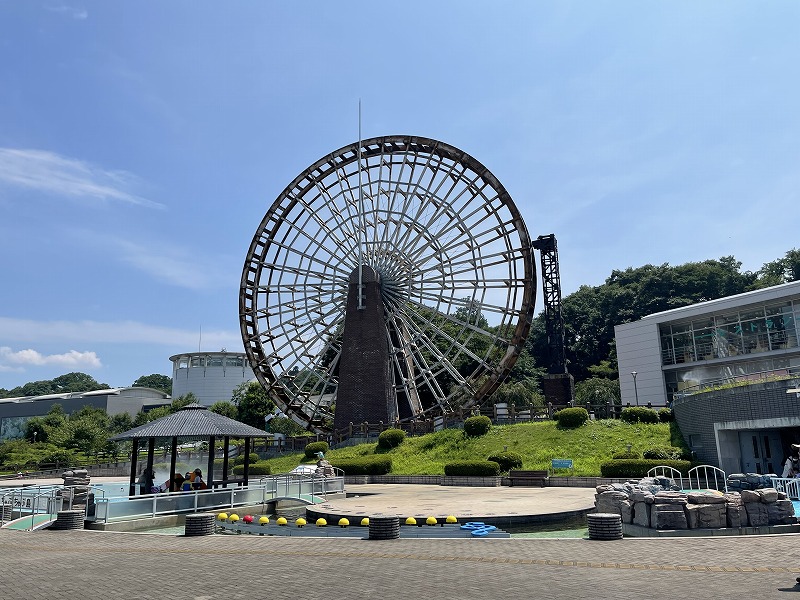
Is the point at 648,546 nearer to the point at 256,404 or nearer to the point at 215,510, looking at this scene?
the point at 215,510

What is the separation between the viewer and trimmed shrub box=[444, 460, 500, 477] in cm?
2528

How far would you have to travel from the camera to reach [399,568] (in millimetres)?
8672

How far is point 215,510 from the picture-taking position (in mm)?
16188

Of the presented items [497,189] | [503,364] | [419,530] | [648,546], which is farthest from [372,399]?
[648,546]

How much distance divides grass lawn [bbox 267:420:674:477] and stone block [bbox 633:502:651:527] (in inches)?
489

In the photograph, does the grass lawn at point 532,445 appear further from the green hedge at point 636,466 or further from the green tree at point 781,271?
the green tree at point 781,271

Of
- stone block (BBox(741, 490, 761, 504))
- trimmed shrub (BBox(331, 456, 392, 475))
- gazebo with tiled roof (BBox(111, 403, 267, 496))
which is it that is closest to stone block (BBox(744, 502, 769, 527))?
stone block (BBox(741, 490, 761, 504))

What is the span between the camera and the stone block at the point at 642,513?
459 inches

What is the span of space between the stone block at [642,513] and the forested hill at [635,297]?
56.1 meters

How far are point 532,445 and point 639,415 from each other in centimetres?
560

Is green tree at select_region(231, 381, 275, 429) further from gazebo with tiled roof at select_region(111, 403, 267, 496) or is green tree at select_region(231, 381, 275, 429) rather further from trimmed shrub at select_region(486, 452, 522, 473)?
gazebo with tiled roof at select_region(111, 403, 267, 496)

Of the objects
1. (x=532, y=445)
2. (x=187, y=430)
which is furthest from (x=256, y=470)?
(x=187, y=430)

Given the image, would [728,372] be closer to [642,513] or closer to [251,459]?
[642,513]

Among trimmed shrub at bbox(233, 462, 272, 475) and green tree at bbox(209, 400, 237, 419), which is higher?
green tree at bbox(209, 400, 237, 419)
